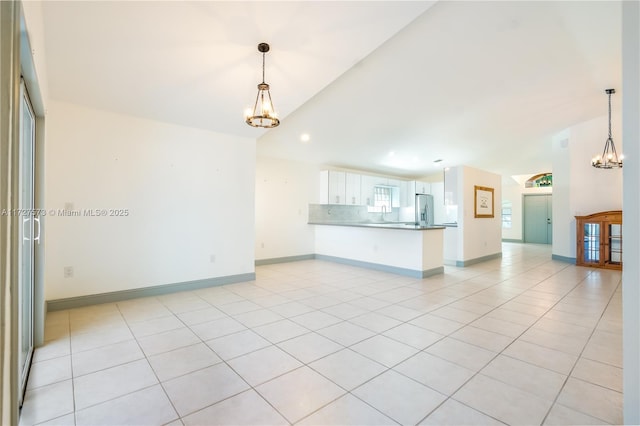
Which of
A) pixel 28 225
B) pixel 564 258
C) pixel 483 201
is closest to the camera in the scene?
pixel 28 225

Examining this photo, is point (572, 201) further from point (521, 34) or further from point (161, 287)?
point (161, 287)

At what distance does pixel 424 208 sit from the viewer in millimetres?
8805

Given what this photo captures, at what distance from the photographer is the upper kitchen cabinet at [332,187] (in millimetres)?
7609

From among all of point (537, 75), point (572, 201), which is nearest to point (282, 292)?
point (537, 75)

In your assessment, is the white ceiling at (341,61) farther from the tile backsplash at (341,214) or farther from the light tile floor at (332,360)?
the light tile floor at (332,360)

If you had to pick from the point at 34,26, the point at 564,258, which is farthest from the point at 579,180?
the point at 34,26

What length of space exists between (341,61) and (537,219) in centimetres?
1110

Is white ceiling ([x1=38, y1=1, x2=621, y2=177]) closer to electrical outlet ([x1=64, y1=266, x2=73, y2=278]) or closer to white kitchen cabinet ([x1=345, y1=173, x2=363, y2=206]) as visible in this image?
white kitchen cabinet ([x1=345, y1=173, x2=363, y2=206])

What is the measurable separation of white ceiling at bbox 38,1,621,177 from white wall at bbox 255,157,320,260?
76cm

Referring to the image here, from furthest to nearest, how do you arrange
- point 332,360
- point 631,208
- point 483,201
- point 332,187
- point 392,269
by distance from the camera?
point 332,187 < point 483,201 < point 392,269 < point 332,360 < point 631,208

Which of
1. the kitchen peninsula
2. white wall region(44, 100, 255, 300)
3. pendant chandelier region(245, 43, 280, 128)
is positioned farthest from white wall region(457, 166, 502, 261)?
pendant chandelier region(245, 43, 280, 128)

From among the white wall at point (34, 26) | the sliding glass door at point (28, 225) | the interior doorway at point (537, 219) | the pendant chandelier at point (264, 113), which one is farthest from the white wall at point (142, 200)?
the interior doorway at point (537, 219)

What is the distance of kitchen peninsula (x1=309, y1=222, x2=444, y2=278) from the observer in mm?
5551

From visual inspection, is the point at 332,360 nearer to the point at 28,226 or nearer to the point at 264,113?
the point at 264,113
